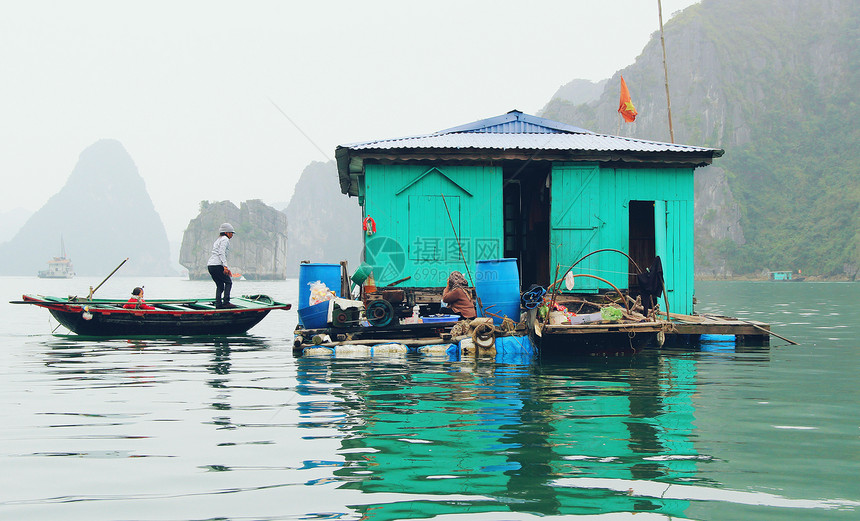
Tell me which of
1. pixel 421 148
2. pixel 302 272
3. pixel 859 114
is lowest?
pixel 302 272

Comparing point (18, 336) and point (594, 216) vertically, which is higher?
point (594, 216)

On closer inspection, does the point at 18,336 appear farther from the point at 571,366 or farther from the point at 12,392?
the point at 571,366

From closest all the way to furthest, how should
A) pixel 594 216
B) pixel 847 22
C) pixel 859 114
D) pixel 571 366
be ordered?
pixel 571 366 < pixel 594 216 < pixel 859 114 < pixel 847 22

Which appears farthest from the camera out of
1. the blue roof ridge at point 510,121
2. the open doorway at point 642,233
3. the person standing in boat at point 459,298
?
the blue roof ridge at point 510,121

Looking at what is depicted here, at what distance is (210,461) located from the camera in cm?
551

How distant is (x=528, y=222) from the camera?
19.7m

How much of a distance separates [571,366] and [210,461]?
24.7 feet

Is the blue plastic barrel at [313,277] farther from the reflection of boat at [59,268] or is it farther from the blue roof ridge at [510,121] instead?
the reflection of boat at [59,268]

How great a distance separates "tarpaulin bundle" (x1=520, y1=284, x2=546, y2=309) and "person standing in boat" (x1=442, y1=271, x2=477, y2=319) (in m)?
1.38

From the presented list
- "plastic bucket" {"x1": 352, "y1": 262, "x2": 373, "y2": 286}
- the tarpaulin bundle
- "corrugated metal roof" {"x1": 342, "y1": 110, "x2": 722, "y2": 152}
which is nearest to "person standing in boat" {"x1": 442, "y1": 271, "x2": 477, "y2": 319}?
the tarpaulin bundle

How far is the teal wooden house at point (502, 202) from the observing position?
15539mm

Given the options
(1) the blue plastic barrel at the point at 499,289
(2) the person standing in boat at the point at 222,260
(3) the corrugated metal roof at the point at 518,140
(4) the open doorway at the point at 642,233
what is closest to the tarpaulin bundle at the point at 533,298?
(1) the blue plastic barrel at the point at 499,289

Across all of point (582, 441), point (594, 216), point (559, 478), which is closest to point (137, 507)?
point (559, 478)

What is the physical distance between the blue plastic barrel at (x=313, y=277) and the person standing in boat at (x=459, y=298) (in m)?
2.62
